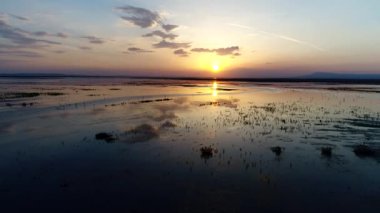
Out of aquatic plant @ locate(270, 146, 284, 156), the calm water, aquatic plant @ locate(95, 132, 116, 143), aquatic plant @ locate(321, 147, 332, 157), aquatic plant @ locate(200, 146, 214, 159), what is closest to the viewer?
the calm water

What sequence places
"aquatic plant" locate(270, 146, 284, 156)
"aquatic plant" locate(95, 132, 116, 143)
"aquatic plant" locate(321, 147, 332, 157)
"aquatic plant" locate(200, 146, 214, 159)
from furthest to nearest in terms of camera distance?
"aquatic plant" locate(95, 132, 116, 143), "aquatic plant" locate(270, 146, 284, 156), "aquatic plant" locate(321, 147, 332, 157), "aquatic plant" locate(200, 146, 214, 159)

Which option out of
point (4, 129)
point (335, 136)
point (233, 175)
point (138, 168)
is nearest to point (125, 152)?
point (138, 168)

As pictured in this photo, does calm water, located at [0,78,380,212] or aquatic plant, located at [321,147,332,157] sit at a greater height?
aquatic plant, located at [321,147,332,157]

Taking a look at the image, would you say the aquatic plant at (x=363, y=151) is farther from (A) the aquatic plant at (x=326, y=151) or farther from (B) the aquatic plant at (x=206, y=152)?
(B) the aquatic plant at (x=206, y=152)

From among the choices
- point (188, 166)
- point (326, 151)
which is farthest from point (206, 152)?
point (326, 151)

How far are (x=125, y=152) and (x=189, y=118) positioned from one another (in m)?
14.0

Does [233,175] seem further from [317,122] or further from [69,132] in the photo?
[317,122]

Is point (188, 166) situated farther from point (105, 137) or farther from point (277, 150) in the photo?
point (105, 137)

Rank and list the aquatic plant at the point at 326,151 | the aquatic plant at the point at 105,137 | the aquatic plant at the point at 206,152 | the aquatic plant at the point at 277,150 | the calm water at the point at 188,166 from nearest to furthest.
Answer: the calm water at the point at 188,166 < the aquatic plant at the point at 206,152 < the aquatic plant at the point at 326,151 < the aquatic plant at the point at 277,150 < the aquatic plant at the point at 105,137

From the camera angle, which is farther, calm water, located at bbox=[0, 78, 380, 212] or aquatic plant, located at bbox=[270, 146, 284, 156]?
aquatic plant, located at bbox=[270, 146, 284, 156]

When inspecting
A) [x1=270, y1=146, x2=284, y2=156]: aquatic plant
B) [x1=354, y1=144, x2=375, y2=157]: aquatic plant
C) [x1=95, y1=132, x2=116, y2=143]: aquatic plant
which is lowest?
[x1=95, y1=132, x2=116, y2=143]: aquatic plant

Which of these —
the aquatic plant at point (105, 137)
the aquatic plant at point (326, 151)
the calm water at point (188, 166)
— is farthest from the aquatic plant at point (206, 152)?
the aquatic plant at point (105, 137)

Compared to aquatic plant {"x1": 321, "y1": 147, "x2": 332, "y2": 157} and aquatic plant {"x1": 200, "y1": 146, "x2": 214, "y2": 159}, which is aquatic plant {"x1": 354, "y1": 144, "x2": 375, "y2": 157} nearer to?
aquatic plant {"x1": 321, "y1": 147, "x2": 332, "y2": 157}

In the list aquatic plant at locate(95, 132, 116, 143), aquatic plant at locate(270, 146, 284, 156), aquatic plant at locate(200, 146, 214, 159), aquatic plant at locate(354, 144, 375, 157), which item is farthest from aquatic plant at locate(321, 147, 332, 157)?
aquatic plant at locate(95, 132, 116, 143)
